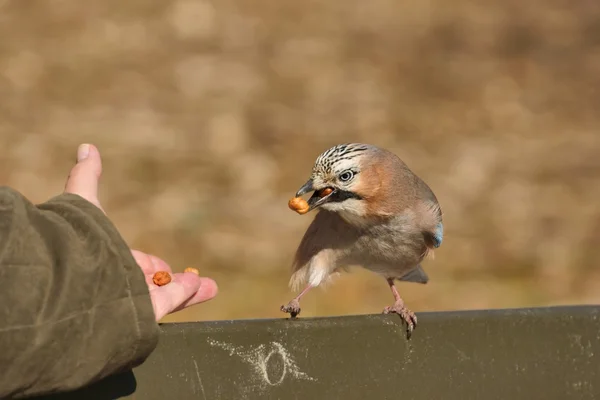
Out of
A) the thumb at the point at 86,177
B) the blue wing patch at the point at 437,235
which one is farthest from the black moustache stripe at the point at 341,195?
the thumb at the point at 86,177

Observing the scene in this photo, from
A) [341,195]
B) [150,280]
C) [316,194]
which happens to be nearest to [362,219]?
[341,195]

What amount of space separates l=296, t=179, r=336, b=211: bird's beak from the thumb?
1.38 metres

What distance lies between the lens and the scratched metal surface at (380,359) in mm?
3758

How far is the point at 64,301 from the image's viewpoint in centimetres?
310

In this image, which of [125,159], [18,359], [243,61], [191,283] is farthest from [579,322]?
[243,61]

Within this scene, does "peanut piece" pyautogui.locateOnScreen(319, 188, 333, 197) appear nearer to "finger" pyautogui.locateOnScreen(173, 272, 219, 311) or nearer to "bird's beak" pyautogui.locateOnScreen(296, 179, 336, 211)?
"bird's beak" pyautogui.locateOnScreen(296, 179, 336, 211)

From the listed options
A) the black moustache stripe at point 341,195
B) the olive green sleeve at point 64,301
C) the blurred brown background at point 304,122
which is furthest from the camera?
the blurred brown background at point 304,122

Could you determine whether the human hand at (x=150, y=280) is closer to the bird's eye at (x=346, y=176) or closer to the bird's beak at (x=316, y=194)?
the bird's beak at (x=316, y=194)

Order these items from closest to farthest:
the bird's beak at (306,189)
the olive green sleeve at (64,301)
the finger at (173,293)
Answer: the olive green sleeve at (64,301) → the finger at (173,293) → the bird's beak at (306,189)

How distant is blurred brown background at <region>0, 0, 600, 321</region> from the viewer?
29.3ft

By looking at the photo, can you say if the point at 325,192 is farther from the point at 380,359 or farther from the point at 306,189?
the point at 380,359

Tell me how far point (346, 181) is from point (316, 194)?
15 cm

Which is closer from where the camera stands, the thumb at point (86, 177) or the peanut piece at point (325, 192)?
the thumb at point (86, 177)

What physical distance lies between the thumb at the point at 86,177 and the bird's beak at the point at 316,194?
4.54 ft
